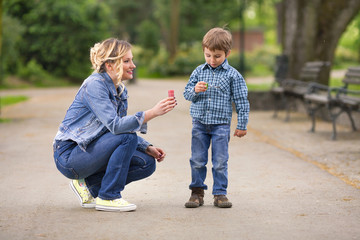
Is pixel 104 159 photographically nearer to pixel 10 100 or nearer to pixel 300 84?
pixel 300 84

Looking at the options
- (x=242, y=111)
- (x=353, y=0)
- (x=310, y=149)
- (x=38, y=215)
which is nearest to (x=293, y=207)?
(x=242, y=111)

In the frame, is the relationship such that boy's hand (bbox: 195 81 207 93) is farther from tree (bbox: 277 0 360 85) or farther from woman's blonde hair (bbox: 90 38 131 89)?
tree (bbox: 277 0 360 85)

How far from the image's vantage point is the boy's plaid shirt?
554cm

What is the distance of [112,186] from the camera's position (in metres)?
5.23

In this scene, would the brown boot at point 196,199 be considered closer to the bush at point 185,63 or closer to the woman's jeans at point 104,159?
the woman's jeans at point 104,159

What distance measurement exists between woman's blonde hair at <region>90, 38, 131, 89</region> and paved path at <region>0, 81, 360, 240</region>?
120 cm

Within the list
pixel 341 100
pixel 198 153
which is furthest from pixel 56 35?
pixel 198 153

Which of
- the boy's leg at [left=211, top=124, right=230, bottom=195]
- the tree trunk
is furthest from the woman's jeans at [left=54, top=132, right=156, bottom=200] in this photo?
the tree trunk

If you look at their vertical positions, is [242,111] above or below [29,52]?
above

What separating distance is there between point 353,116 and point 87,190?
726cm

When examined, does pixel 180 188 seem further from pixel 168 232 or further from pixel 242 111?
pixel 168 232

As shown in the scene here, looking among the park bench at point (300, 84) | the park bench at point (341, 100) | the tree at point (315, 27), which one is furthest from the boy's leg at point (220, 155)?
the tree at point (315, 27)

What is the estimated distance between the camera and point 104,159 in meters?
5.21

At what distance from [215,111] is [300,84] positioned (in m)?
8.32
